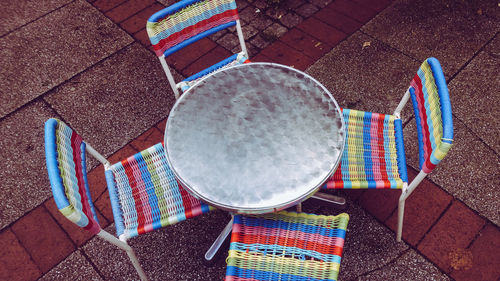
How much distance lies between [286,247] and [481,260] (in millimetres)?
1214

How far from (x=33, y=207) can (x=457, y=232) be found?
2654mm

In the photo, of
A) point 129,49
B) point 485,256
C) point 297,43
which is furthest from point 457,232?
point 129,49

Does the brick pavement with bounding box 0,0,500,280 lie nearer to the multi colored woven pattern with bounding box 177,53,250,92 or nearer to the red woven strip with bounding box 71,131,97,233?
the multi colored woven pattern with bounding box 177,53,250,92

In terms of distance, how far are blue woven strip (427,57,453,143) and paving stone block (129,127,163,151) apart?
1786 millimetres

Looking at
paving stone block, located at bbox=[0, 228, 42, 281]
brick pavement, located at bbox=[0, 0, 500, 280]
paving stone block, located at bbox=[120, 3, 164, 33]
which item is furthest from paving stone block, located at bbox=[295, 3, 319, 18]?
paving stone block, located at bbox=[0, 228, 42, 281]

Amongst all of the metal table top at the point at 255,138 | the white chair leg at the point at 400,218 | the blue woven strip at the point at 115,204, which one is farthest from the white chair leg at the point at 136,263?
the white chair leg at the point at 400,218

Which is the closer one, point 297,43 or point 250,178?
point 250,178

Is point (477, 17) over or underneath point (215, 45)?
underneath

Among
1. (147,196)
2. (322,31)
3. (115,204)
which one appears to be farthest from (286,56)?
(115,204)

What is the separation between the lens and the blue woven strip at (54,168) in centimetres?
123

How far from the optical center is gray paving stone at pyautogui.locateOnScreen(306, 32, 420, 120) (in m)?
2.67

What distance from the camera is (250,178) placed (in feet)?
4.68

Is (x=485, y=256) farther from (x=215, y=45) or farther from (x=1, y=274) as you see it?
(x=1, y=274)

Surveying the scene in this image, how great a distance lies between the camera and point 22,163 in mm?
2463
